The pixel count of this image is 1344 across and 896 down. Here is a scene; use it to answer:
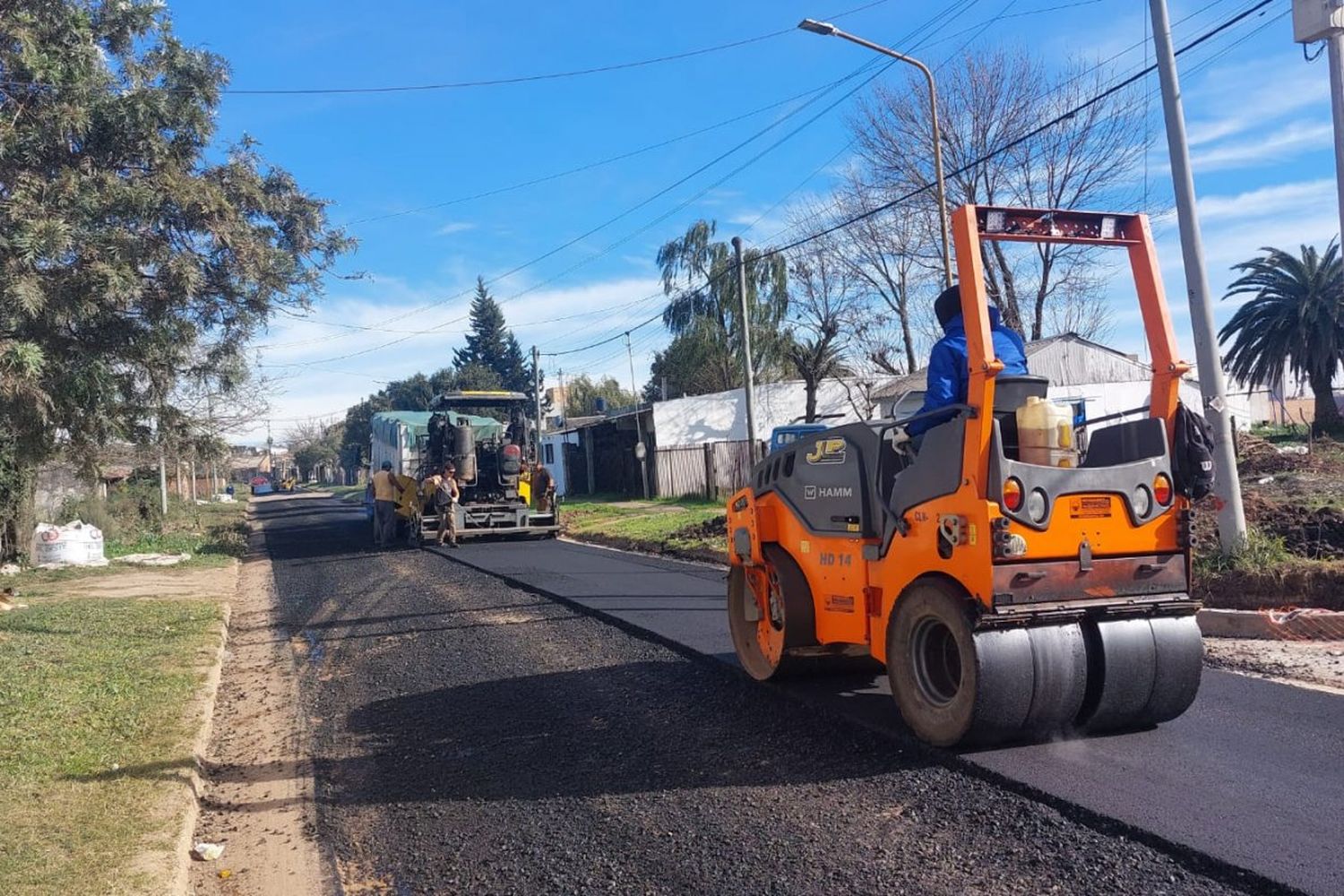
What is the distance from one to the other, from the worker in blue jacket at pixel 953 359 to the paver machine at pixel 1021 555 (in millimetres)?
131

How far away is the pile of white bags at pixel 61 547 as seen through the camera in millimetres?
17766

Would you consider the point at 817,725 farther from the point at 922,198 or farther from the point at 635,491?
the point at 635,491

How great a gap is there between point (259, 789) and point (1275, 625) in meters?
7.16

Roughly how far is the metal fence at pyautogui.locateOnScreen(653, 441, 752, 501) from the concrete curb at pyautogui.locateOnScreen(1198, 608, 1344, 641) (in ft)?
52.7

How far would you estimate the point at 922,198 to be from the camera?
23469 mm

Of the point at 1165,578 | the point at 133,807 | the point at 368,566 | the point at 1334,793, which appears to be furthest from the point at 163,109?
the point at 368,566

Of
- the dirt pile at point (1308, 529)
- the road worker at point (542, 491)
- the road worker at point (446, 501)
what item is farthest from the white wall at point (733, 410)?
the dirt pile at point (1308, 529)

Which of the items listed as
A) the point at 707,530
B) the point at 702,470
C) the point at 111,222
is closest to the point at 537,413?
the point at 702,470

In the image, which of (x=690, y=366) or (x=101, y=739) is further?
(x=690, y=366)

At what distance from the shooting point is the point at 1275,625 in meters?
8.02

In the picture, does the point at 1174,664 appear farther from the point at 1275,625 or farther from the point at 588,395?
the point at 588,395

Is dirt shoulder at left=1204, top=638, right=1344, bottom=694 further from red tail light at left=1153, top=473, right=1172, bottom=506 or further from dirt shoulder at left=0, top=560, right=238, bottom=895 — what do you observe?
dirt shoulder at left=0, top=560, right=238, bottom=895

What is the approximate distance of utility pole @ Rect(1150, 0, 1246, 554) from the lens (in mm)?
9445

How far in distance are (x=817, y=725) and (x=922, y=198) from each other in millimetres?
19336
